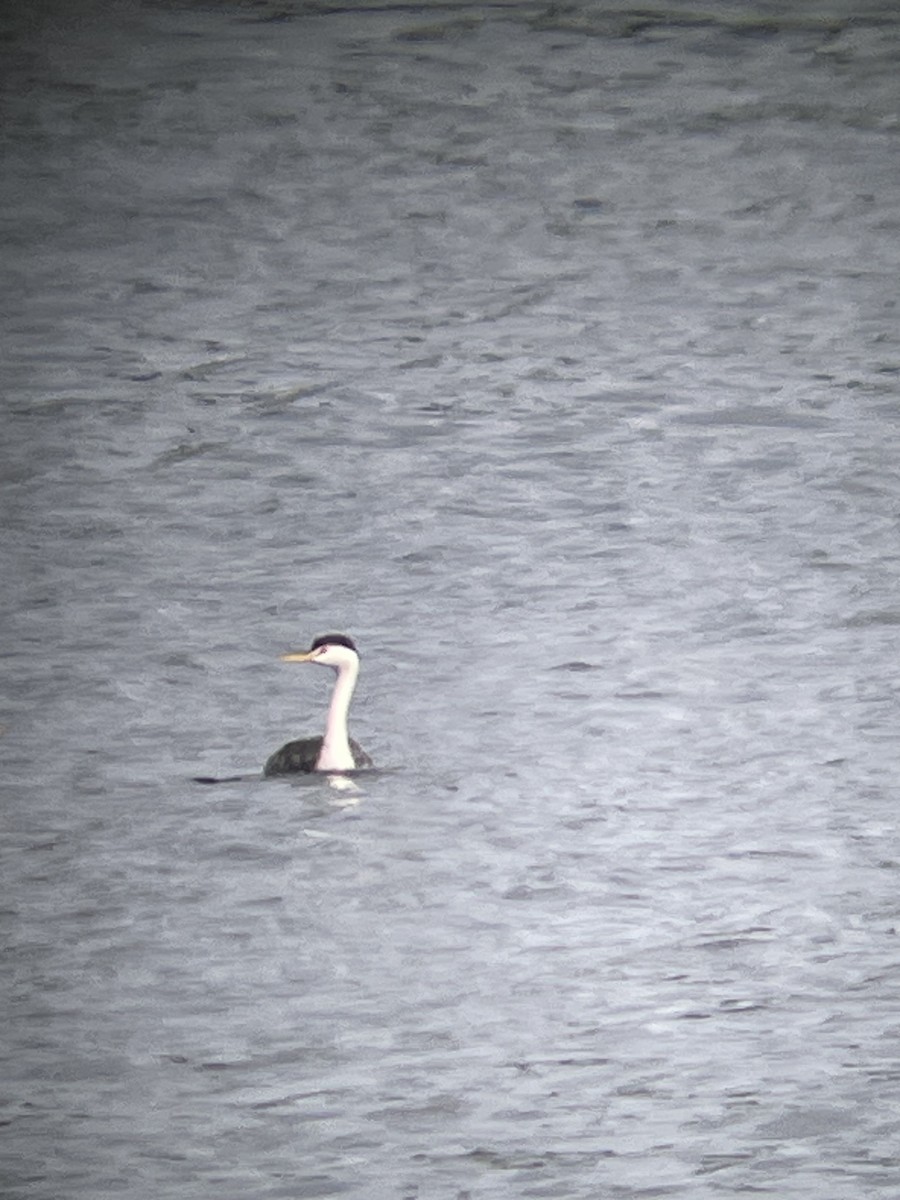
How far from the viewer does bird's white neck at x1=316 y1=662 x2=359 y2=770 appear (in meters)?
2.02

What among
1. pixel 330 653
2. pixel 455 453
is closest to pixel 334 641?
pixel 330 653

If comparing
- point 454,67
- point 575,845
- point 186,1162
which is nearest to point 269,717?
point 575,845

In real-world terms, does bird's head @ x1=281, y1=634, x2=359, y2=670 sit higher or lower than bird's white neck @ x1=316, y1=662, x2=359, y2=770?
higher

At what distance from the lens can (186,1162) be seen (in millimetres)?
1736

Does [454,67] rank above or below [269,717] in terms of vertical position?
above

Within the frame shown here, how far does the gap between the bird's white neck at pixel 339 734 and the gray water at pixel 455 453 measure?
3 cm

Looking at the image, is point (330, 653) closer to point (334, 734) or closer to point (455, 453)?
point (334, 734)

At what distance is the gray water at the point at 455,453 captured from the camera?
80.2 inches

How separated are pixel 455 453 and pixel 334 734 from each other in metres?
0.33

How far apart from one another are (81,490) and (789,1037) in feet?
2.97

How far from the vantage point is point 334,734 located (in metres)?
2.04

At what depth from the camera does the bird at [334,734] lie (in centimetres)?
202

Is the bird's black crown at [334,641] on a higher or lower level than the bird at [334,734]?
higher

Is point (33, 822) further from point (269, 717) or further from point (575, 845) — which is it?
point (575, 845)
